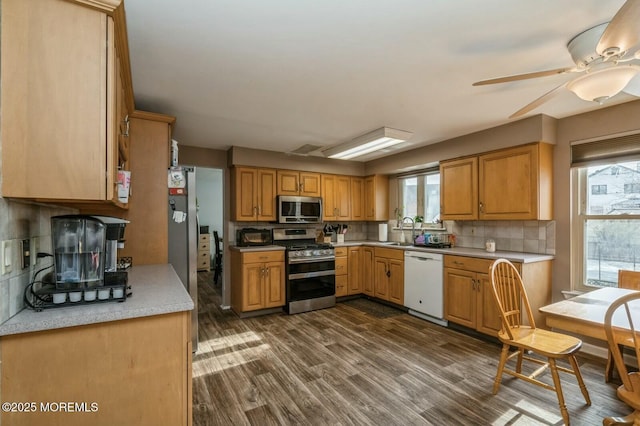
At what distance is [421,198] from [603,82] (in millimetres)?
3317

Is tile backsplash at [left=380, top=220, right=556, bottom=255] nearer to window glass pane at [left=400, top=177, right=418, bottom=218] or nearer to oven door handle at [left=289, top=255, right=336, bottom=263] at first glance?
window glass pane at [left=400, top=177, right=418, bottom=218]

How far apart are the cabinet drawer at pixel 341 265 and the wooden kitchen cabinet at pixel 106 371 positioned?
11.1ft

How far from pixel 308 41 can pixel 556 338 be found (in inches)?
102

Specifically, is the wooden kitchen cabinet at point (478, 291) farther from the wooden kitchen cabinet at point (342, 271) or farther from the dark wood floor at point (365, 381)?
the wooden kitchen cabinet at point (342, 271)

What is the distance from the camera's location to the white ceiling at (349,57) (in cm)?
150

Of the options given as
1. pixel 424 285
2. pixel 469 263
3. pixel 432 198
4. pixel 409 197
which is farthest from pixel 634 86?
pixel 409 197

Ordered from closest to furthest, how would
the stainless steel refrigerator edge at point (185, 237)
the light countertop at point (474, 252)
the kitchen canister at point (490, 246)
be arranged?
the stainless steel refrigerator edge at point (185, 237) → the light countertop at point (474, 252) → the kitchen canister at point (490, 246)

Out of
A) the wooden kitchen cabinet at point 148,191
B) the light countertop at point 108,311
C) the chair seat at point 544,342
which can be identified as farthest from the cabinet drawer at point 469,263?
the wooden kitchen cabinet at point 148,191

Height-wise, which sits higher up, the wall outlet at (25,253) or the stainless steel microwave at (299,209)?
the stainless steel microwave at (299,209)

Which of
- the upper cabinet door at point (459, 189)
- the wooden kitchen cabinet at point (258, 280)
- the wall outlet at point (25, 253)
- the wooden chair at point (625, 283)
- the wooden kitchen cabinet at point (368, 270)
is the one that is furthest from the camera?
the wooden kitchen cabinet at point (368, 270)

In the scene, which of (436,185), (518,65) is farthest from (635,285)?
(436,185)

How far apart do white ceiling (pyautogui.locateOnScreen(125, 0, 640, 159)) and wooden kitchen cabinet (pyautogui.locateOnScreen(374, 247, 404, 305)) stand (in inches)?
77.8

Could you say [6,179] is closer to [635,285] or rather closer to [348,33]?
[348,33]

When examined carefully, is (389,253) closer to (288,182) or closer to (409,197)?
(409,197)
